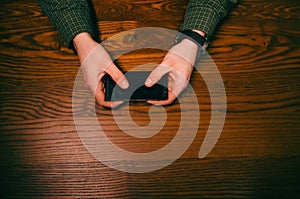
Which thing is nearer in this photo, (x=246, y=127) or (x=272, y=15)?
(x=246, y=127)

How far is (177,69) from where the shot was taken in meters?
0.76

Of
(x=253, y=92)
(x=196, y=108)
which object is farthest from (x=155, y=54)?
(x=253, y=92)

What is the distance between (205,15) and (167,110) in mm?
310

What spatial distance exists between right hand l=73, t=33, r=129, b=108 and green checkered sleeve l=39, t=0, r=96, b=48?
3 cm

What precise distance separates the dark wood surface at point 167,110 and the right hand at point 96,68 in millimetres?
65

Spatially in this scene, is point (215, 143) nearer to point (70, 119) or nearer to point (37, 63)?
point (70, 119)

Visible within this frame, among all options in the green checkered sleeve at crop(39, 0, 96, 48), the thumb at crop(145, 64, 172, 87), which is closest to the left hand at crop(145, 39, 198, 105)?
the thumb at crop(145, 64, 172, 87)

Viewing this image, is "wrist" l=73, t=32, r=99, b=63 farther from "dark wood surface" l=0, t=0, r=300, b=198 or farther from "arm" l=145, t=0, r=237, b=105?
"arm" l=145, t=0, r=237, b=105

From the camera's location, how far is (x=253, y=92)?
83cm

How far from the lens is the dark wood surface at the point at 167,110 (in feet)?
2.49

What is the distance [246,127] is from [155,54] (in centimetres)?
36

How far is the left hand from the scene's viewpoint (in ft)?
2.50

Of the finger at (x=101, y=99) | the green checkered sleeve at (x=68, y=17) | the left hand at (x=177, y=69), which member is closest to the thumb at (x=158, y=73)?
the left hand at (x=177, y=69)

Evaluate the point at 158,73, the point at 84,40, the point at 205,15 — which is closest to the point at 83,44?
the point at 84,40
